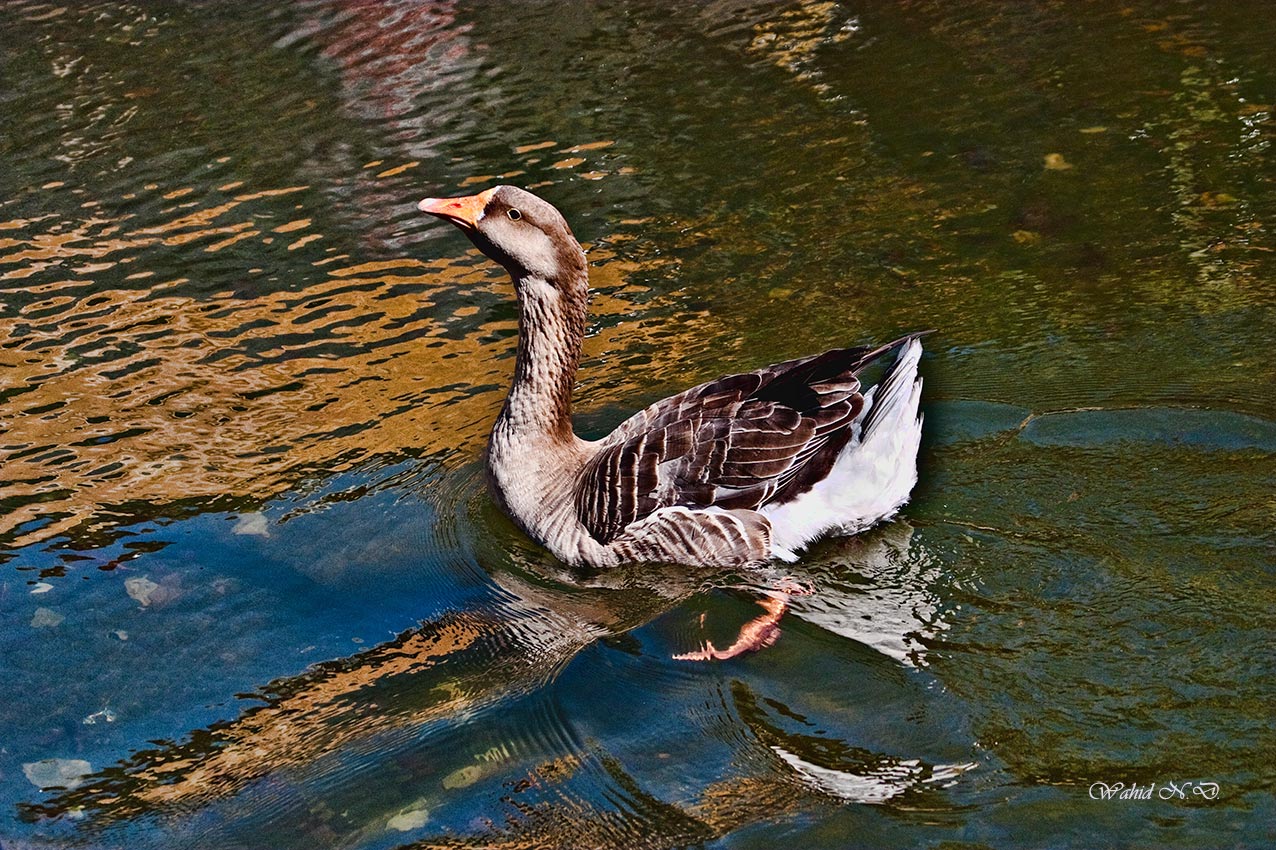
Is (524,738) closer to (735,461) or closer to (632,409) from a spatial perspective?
(735,461)

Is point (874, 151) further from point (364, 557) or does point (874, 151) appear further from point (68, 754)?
point (68, 754)

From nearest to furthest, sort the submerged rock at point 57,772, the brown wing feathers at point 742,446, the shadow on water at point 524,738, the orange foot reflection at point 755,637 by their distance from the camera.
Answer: the shadow on water at point 524,738, the submerged rock at point 57,772, the orange foot reflection at point 755,637, the brown wing feathers at point 742,446

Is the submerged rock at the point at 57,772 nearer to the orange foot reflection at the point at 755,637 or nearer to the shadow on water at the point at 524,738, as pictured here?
the shadow on water at the point at 524,738

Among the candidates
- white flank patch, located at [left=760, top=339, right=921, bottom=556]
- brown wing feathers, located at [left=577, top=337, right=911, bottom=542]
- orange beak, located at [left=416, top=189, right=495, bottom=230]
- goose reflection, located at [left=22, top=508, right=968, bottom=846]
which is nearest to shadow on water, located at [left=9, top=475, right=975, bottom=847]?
goose reflection, located at [left=22, top=508, right=968, bottom=846]

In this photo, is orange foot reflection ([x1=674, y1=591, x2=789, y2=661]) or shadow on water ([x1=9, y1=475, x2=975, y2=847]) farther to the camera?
orange foot reflection ([x1=674, y1=591, x2=789, y2=661])

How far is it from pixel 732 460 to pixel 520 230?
5.35 feet

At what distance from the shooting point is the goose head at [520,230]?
652cm

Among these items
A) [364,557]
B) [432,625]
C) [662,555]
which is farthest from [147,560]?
[662,555]

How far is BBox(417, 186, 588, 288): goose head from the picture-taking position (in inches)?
257

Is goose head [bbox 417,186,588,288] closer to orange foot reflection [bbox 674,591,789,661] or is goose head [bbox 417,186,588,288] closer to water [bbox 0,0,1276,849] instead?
water [bbox 0,0,1276,849]

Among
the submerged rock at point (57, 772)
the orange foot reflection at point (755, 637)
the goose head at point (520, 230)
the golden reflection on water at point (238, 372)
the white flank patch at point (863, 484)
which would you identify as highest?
the goose head at point (520, 230)

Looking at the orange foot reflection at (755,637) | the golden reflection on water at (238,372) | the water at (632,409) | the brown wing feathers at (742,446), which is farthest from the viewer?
the golden reflection on water at (238,372)

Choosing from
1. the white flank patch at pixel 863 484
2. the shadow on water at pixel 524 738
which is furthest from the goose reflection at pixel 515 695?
the white flank patch at pixel 863 484

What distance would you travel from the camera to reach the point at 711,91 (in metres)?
13.3
